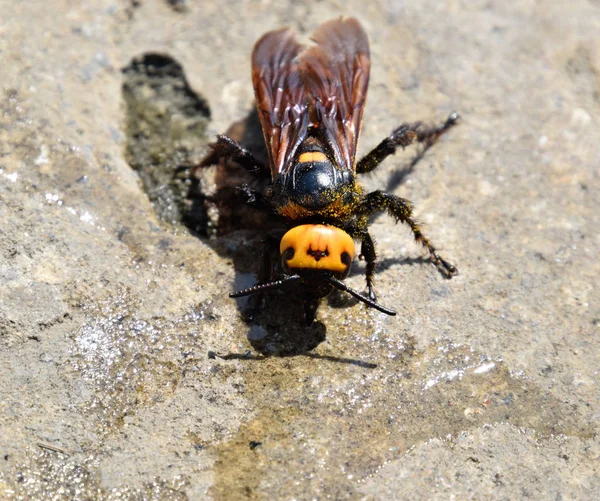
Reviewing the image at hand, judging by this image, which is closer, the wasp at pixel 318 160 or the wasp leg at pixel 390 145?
the wasp at pixel 318 160

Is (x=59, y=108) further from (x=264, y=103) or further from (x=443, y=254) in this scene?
(x=443, y=254)

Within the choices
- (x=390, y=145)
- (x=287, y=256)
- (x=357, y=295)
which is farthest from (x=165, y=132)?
(x=357, y=295)

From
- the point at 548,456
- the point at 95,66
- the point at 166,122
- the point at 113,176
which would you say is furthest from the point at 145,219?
the point at 548,456

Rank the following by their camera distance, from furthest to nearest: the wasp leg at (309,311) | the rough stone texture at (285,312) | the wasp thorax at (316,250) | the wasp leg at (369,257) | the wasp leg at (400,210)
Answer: the wasp leg at (400,210)
the wasp leg at (369,257)
the wasp leg at (309,311)
the wasp thorax at (316,250)
the rough stone texture at (285,312)

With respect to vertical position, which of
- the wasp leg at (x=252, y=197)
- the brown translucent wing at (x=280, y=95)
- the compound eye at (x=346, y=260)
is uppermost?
the brown translucent wing at (x=280, y=95)

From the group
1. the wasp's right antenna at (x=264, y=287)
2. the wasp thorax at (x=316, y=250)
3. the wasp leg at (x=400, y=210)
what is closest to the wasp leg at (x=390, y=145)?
the wasp leg at (x=400, y=210)

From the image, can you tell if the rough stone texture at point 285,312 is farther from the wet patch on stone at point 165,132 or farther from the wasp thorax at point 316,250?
the wasp thorax at point 316,250

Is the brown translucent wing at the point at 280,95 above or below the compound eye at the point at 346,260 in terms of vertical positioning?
above

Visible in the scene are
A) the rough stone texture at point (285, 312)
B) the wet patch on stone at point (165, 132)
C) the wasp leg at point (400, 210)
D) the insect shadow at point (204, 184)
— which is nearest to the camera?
the rough stone texture at point (285, 312)
